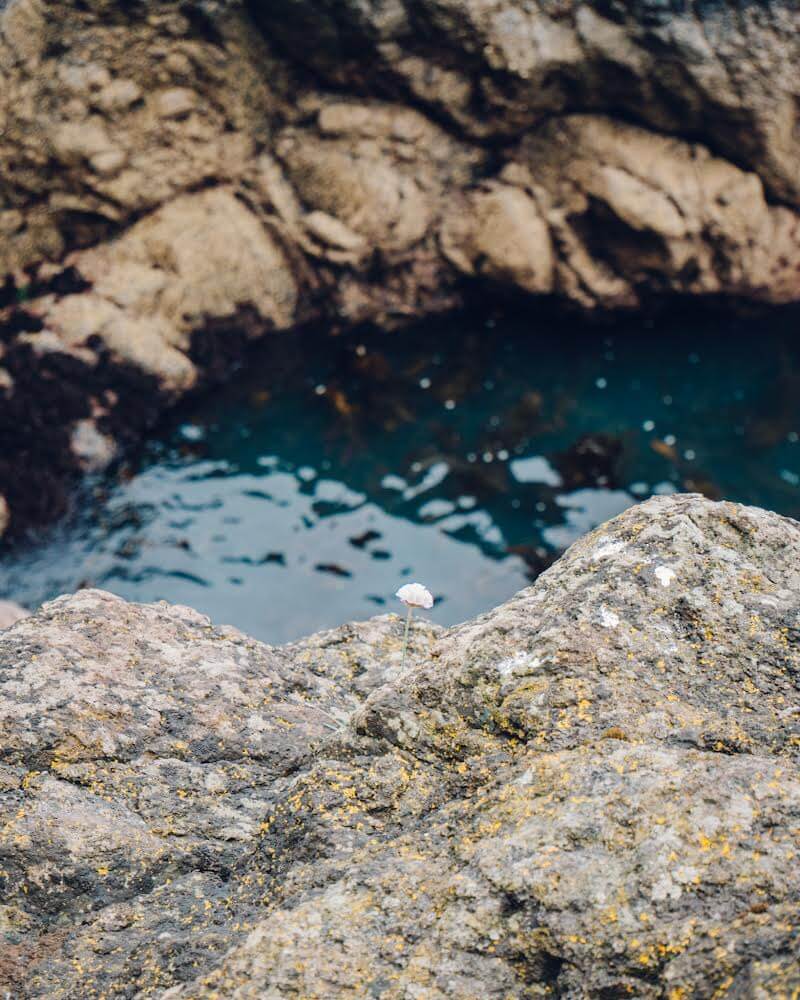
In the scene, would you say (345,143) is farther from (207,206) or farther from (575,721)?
(575,721)

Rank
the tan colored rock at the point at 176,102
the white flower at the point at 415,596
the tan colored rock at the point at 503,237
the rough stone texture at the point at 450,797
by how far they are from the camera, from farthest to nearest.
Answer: the tan colored rock at the point at 503,237
the tan colored rock at the point at 176,102
the white flower at the point at 415,596
the rough stone texture at the point at 450,797

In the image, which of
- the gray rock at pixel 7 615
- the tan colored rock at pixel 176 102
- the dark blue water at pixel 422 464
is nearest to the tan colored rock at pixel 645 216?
the dark blue water at pixel 422 464

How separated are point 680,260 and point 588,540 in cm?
817

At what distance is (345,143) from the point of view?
31.6 ft

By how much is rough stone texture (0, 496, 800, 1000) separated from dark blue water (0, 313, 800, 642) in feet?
15.5

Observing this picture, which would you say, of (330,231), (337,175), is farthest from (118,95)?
(330,231)

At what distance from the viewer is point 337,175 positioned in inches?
380

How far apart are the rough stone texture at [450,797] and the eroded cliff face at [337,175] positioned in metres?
5.85

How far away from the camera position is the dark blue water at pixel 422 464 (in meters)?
7.98

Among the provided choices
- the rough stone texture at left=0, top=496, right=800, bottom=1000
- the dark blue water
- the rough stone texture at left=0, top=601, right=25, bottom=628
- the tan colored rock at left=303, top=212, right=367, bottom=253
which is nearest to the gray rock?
the rough stone texture at left=0, top=601, right=25, bottom=628

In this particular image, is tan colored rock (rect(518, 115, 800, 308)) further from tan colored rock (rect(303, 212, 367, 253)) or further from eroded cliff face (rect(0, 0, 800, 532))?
tan colored rock (rect(303, 212, 367, 253))

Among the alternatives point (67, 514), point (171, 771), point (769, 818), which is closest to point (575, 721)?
point (769, 818)

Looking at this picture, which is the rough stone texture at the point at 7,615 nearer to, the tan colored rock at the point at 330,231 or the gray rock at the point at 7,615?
Result: the gray rock at the point at 7,615

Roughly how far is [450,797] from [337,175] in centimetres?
844
